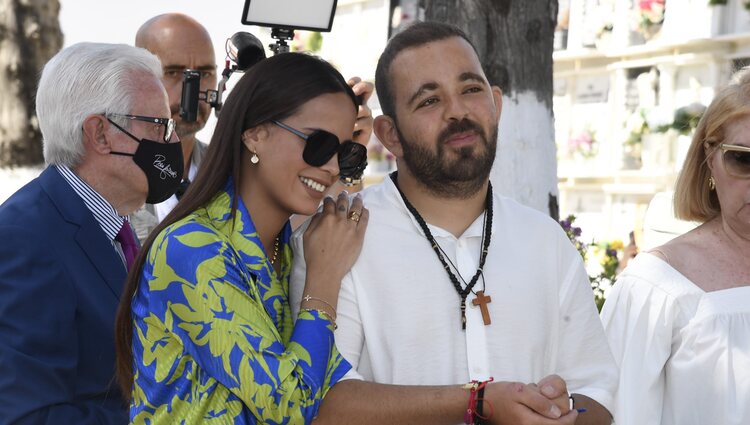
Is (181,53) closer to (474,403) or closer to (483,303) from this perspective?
(483,303)

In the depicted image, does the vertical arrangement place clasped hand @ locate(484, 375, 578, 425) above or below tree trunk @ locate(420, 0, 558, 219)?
below

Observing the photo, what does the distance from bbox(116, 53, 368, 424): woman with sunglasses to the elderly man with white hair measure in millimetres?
220

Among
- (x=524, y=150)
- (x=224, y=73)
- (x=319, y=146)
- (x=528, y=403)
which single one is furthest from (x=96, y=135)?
(x=524, y=150)

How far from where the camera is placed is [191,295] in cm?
296

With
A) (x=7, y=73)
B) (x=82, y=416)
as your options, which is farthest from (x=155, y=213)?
(x=7, y=73)

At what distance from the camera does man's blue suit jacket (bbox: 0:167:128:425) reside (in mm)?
3271

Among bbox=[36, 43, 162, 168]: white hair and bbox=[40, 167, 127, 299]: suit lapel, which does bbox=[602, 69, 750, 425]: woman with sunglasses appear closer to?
bbox=[40, 167, 127, 299]: suit lapel

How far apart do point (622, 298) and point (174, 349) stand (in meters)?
1.79

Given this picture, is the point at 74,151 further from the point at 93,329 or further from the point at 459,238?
the point at 459,238

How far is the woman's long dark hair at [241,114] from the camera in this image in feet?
10.6

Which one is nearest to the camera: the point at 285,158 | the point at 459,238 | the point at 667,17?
the point at 285,158

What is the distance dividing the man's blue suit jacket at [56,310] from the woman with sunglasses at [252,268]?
0.67ft

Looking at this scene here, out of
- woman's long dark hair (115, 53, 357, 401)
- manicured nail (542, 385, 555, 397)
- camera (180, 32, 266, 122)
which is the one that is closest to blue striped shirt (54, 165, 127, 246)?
woman's long dark hair (115, 53, 357, 401)

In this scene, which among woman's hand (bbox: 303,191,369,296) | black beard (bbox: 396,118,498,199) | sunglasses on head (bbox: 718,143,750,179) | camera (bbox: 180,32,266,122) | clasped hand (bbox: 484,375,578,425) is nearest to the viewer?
clasped hand (bbox: 484,375,578,425)
